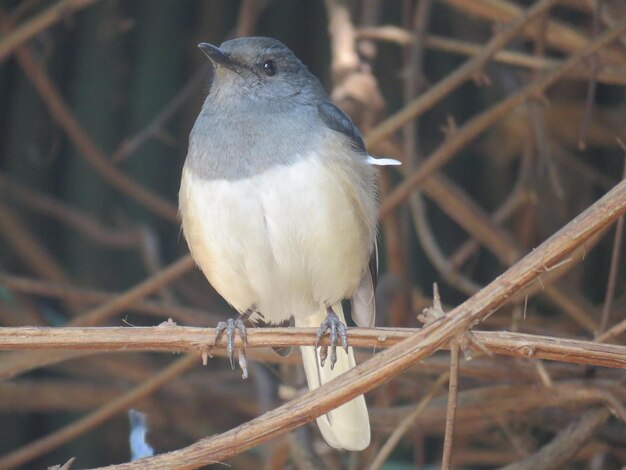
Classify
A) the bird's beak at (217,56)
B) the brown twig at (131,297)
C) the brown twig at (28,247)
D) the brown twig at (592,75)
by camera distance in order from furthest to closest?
the brown twig at (28,247) < the brown twig at (131,297) < the brown twig at (592,75) < the bird's beak at (217,56)

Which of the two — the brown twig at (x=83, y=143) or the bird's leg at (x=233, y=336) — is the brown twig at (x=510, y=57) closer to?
the brown twig at (x=83, y=143)

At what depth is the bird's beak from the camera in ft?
9.23

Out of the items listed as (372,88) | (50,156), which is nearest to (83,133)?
(50,156)

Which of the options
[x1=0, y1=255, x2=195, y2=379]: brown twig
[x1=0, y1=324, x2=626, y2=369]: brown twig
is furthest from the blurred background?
[x1=0, y1=324, x2=626, y2=369]: brown twig

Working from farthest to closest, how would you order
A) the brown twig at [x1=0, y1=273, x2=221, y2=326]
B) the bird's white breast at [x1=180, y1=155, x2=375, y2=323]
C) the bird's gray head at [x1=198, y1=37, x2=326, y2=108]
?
the brown twig at [x1=0, y1=273, x2=221, y2=326] → the bird's gray head at [x1=198, y1=37, x2=326, y2=108] → the bird's white breast at [x1=180, y1=155, x2=375, y2=323]

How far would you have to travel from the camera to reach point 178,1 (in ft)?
14.1

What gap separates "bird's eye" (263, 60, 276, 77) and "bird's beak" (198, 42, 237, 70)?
0.12m

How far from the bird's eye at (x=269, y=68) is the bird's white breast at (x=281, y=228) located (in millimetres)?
433

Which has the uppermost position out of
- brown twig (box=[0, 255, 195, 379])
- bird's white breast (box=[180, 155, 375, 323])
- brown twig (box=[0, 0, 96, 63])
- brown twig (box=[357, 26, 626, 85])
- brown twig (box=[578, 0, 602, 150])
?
brown twig (box=[0, 0, 96, 63])

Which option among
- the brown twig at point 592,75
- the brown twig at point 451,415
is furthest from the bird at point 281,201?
the brown twig at point 592,75

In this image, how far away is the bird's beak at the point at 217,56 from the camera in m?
2.81

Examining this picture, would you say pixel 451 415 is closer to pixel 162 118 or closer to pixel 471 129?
pixel 471 129

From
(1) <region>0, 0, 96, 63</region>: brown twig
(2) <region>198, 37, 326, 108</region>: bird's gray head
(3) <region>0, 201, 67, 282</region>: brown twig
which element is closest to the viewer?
(2) <region>198, 37, 326, 108</region>: bird's gray head

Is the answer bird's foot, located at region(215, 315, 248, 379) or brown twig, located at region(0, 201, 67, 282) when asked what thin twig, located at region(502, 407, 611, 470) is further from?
brown twig, located at region(0, 201, 67, 282)
